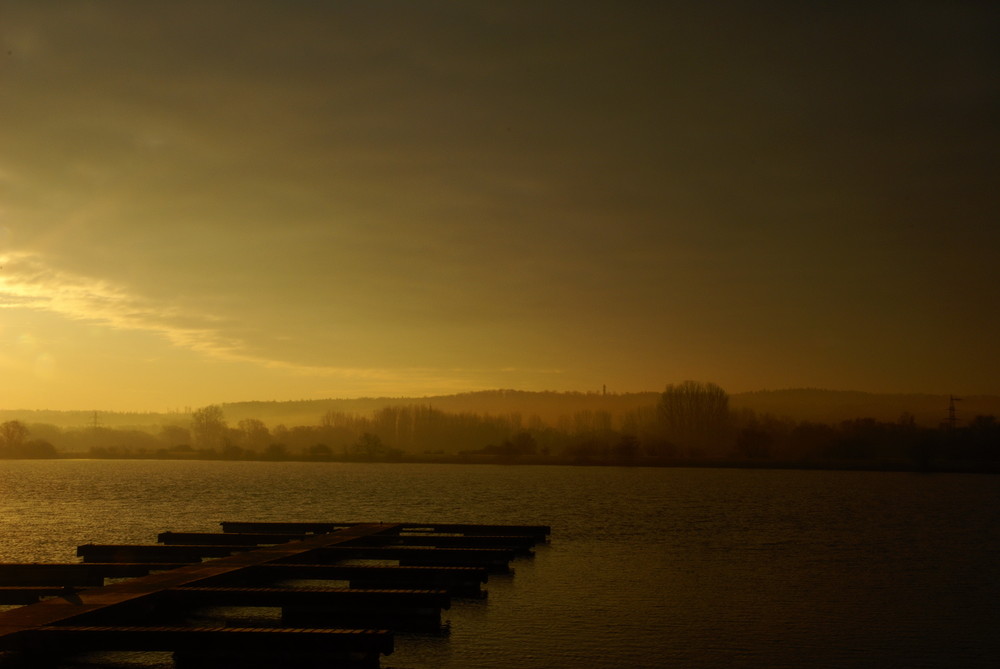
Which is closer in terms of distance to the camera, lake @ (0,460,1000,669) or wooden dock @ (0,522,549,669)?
wooden dock @ (0,522,549,669)

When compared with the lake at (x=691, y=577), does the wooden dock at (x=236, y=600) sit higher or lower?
higher

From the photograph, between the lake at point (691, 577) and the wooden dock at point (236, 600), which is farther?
the lake at point (691, 577)

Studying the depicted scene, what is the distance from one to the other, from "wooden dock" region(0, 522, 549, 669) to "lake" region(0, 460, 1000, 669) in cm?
142

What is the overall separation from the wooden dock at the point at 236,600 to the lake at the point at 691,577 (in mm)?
1416

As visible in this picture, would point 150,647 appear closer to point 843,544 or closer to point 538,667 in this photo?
point 538,667

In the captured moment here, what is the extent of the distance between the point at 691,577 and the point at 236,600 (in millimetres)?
19704

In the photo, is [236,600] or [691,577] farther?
[691,577]

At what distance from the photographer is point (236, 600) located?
2302 cm

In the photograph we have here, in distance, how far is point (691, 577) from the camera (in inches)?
1410

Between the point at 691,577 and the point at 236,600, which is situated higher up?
the point at 236,600

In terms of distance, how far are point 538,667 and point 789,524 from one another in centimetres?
5002

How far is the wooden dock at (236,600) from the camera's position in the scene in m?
18.1

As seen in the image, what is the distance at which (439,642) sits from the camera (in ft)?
73.4

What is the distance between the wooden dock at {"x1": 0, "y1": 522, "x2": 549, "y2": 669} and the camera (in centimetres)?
1814
